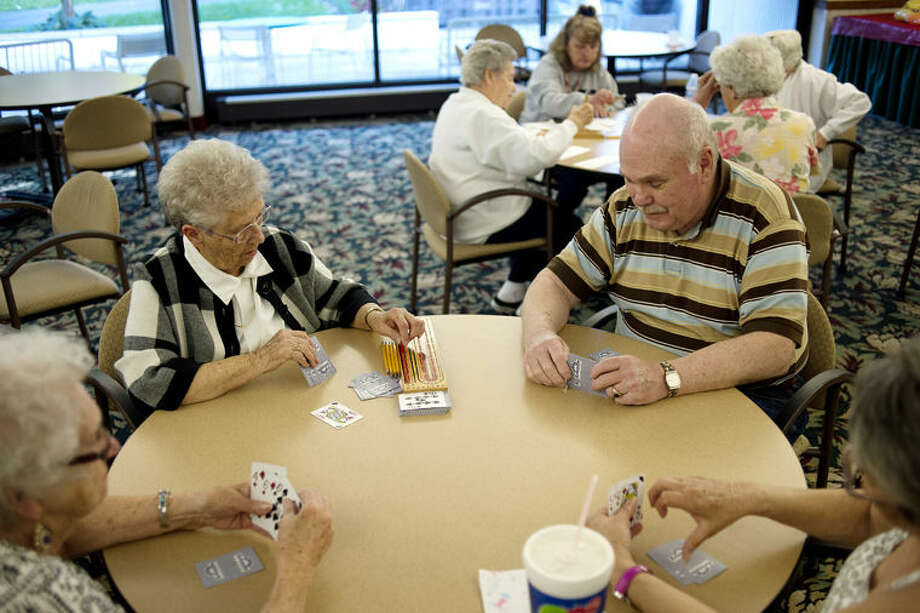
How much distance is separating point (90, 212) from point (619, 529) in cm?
288

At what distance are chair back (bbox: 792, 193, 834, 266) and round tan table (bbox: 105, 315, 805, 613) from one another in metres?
1.33

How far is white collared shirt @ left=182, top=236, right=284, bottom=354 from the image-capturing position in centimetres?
209

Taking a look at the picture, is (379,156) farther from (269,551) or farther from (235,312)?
(269,551)

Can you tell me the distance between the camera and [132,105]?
519 centimetres

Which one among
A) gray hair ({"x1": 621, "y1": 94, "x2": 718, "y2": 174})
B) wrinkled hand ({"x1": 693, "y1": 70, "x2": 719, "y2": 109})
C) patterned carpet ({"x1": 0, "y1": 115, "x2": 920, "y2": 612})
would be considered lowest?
patterned carpet ({"x1": 0, "y1": 115, "x2": 920, "y2": 612})

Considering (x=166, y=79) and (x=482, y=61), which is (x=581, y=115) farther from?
(x=166, y=79)

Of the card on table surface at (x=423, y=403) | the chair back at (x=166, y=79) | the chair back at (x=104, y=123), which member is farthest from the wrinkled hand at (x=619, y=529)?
the chair back at (x=166, y=79)

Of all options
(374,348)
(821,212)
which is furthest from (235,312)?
(821,212)

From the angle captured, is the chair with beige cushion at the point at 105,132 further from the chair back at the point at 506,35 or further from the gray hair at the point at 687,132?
the gray hair at the point at 687,132

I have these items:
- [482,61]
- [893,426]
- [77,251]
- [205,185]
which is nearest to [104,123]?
[77,251]

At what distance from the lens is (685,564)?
1.40 metres

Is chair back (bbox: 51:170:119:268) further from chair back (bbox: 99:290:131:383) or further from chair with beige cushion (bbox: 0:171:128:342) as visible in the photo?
chair back (bbox: 99:290:131:383)

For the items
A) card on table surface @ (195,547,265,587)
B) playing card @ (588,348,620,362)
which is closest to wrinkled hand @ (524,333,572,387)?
playing card @ (588,348,620,362)

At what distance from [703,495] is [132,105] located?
189 inches
